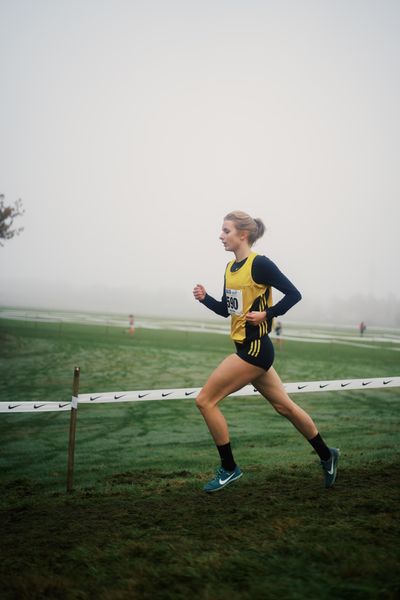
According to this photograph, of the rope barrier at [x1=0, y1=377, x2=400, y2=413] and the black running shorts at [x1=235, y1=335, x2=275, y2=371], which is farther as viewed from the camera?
the rope barrier at [x1=0, y1=377, x2=400, y2=413]

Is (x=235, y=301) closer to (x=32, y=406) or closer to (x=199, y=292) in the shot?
(x=199, y=292)

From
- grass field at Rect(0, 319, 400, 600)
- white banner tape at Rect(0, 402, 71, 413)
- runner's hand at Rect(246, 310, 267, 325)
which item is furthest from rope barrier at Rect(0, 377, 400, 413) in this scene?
runner's hand at Rect(246, 310, 267, 325)

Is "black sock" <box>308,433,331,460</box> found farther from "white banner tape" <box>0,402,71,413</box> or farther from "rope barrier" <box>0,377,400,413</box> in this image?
"white banner tape" <box>0,402,71,413</box>

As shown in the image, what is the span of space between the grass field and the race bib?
1565 millimetres

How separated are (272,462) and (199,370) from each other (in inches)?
493

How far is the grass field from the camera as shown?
86.1 inches

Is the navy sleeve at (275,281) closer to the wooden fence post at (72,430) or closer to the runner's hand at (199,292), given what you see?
the runner's hand at (199,292)

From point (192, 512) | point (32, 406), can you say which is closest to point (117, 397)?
point (32, 406)

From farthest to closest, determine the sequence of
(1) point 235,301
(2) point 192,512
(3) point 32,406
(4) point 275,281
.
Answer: (3) point 32,406 → (1) point 235,301 → (4) point 275,281 → (2) point 192,512

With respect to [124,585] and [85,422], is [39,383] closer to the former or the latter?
[85,422]

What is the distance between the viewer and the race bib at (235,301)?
3.77 m

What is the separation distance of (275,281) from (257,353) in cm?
62

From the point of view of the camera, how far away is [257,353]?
3.65 m

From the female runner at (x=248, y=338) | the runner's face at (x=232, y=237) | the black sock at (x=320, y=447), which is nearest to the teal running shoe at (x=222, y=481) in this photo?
the female runner at (x=248, y=338)
